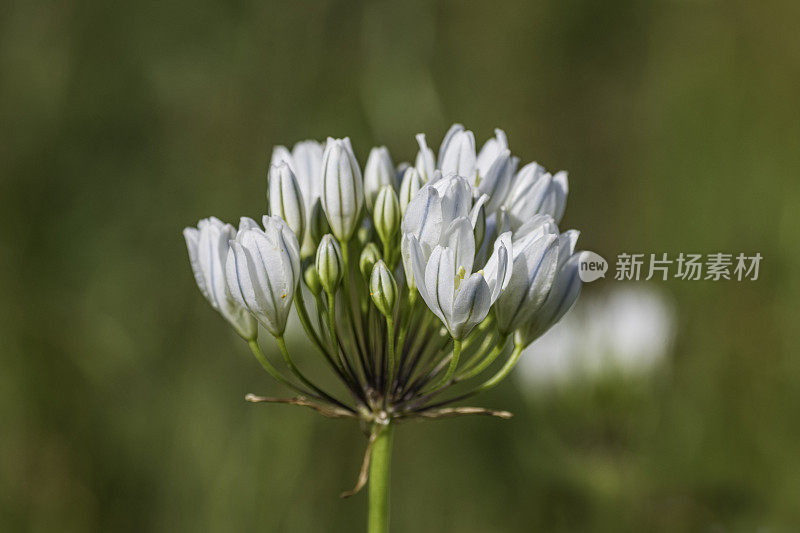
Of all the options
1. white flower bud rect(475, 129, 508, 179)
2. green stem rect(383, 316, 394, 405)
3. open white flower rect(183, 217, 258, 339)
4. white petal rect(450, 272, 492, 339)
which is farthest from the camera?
white flower bud rect(475, 129, 508, 179)

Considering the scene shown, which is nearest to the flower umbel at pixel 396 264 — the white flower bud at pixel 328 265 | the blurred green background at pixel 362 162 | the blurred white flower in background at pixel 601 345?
the white flower bud at pixel 328 265

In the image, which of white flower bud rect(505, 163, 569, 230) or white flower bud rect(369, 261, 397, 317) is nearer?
white flower bud rect(369, 261, 397, 317)

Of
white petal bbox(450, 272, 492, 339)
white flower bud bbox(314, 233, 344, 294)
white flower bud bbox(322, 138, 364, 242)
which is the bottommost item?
white petal bbox(450, 272, 492, 339)

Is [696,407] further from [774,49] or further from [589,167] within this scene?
[774,49]

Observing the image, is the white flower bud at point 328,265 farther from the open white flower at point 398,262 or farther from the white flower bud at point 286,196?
the white flower bud at point 286,196

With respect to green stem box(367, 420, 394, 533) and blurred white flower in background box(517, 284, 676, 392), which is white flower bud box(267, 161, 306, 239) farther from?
blurred white flower in background box(517, 284, 676, 392)

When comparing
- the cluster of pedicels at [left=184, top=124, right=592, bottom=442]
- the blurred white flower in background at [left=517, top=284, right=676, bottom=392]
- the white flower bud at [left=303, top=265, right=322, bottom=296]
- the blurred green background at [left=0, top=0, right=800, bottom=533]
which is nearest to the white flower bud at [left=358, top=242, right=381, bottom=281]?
the cluster of pedicels at [left=184, top=124, right=592, bottom=442]
